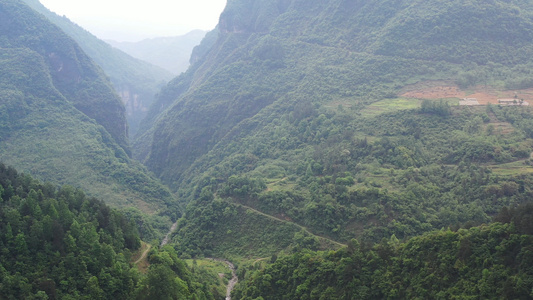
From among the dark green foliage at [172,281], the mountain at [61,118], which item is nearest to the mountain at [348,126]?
the mountain at [61,118]

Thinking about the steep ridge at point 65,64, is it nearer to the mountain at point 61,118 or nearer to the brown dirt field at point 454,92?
the mountain at point 61,118

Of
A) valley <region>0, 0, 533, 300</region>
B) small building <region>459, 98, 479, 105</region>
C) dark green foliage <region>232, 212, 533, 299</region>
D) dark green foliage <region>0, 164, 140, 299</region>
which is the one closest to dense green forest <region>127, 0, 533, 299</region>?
dark green foliage <region>232, 212, 533, 299</region>

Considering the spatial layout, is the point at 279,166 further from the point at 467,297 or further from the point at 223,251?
the point at 467,297

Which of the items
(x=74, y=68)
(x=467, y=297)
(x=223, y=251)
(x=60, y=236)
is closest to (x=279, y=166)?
(x=223, y=251)

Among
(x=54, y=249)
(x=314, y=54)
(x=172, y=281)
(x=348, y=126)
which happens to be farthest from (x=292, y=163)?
(x=54, y=249)

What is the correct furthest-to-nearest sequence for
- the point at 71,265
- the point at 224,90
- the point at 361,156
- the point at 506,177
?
1. the point at 224,90
2. the point at 361,156
3. the point at 506,177
4. the point at 71,265

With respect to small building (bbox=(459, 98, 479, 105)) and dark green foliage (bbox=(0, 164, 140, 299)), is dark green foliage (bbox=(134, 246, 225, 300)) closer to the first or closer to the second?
dark green foliage (bbox=(0, 164, 140, 299))

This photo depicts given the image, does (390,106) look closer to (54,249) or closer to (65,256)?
(65,256)
